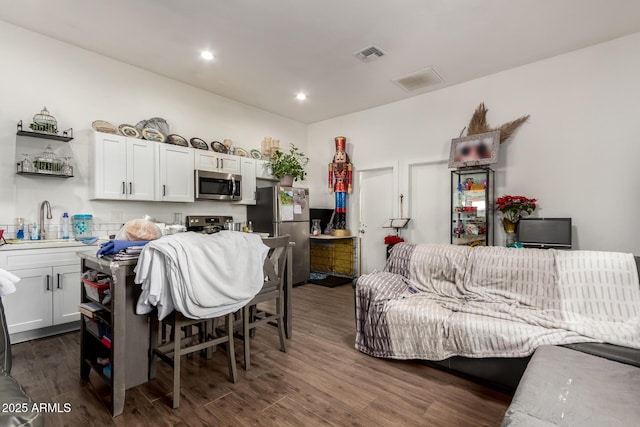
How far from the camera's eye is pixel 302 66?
3980mm

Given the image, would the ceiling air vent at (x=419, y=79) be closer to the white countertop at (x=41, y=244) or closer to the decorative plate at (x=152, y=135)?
the decorative plate at (x=152, y=135)

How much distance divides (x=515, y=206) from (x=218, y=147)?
4116 millimetres

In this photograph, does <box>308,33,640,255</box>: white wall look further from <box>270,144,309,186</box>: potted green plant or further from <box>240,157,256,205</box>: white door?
<box>240,157,256,205</box>: white door

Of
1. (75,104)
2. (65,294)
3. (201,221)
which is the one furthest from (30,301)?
(75,104)

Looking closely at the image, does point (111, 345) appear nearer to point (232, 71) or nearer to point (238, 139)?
point (232, 71)

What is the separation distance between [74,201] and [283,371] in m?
3.06

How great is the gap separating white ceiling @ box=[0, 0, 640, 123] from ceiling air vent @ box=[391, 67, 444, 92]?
0.10 meters

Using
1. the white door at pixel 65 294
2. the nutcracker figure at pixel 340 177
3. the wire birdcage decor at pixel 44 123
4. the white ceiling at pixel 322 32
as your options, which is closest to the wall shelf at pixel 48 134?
the wire birdcage decor at pixel 44 123

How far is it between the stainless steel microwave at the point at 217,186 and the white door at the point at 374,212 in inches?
88.5

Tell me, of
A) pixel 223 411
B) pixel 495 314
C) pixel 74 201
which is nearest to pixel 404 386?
pixel 495 314

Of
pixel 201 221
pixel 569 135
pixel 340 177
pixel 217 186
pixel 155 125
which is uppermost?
pixel 155 125

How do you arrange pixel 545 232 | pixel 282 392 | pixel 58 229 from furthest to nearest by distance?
pixel 545 232, pixel 58 229, pixel 282 392

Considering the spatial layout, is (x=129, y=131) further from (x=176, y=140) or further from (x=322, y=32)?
(x=322, y=32)

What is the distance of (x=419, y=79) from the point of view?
4348mm
